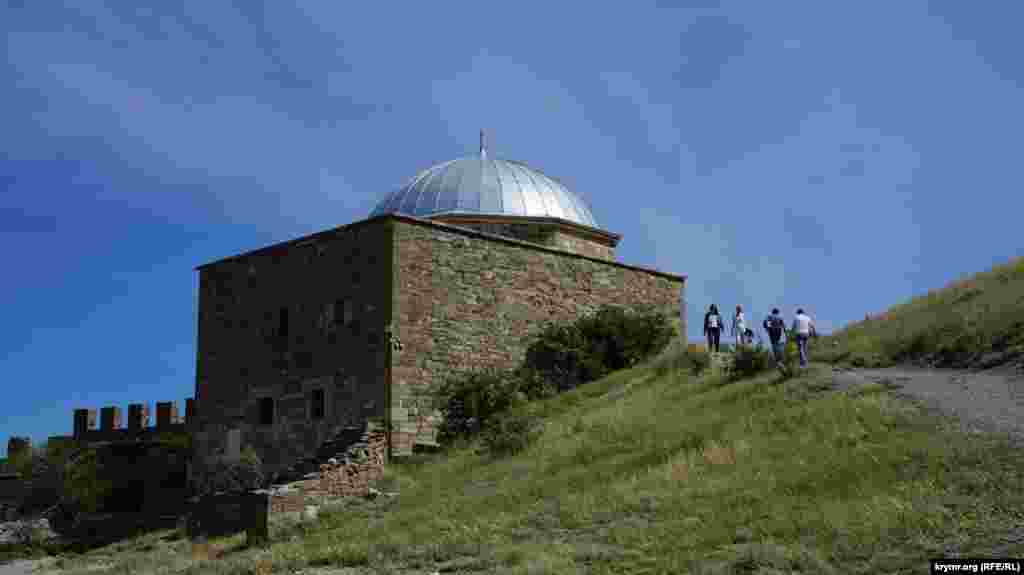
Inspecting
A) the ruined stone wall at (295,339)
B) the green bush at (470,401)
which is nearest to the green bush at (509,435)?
the green bush at (470,401)

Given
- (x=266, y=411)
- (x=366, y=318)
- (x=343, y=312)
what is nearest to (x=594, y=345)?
(x=366, y=318)

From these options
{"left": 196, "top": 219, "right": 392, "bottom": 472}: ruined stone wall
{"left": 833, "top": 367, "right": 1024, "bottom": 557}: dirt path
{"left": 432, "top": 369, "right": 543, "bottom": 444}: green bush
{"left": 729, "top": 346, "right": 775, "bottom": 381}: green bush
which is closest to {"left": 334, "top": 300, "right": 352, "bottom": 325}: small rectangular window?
{"left": 196, "top": 219, "right": 392, "bottom": 472}: ruined stone wall

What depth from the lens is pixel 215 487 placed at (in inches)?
1029

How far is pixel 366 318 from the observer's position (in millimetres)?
24219

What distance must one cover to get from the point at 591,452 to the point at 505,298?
7.49m

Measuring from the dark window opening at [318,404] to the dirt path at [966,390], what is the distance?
33.8ft

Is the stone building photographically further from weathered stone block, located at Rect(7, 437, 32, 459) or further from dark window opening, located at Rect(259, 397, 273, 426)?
weathered stone block, located at Rect(7, 437, 32, 459)

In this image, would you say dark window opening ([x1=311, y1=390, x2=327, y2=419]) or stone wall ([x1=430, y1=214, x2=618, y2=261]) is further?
stone wall ([x1=430, y1=214, x2=618, y2=261])

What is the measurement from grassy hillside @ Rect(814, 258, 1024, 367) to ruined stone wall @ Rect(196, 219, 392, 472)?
29.1ft

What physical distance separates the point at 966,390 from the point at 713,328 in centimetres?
943

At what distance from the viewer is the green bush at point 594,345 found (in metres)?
26.2

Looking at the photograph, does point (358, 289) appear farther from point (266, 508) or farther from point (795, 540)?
point (795, 540)

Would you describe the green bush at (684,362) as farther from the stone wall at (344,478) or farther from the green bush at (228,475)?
the green bush at (228,475)

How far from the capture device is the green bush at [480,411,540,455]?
21.0 m
